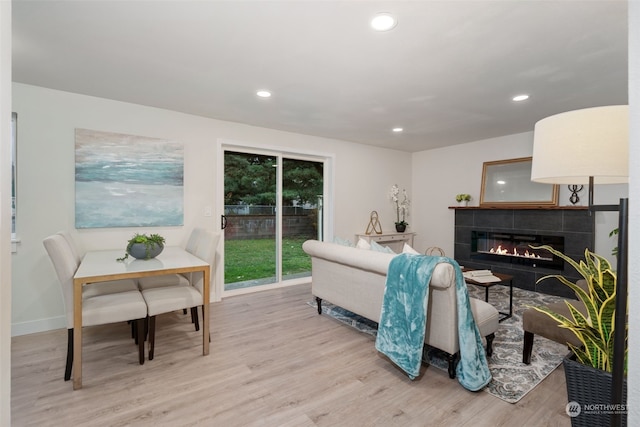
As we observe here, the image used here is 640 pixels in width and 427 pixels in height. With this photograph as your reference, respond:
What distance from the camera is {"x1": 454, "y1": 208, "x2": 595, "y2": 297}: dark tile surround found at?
4.22m

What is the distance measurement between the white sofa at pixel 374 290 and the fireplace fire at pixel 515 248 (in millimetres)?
2858

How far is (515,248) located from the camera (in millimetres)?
4918

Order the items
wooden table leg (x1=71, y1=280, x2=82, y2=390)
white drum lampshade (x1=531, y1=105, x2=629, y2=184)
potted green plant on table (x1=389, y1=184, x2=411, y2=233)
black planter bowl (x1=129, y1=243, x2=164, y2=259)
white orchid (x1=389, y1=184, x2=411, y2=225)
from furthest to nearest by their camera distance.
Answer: white orchid (x1=389, y1=184, x2=411, y2=225), potted green plant on table (x1=389, y1=184, x2=411, y2=233), black planter bowl (x1=129, y1=243, x2=164, y2=259), wooden table leg (x1=71, y1=280, x2=82, y2=390), white drum lampshade (x1=531, y1=105, x2=629, y2=184)

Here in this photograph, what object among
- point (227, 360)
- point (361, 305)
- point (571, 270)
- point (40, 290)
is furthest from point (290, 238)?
point (571, 270)

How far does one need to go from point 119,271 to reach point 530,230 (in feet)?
17.2

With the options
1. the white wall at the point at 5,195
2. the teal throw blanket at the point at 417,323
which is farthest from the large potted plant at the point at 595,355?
the white wall at the point at 5,195

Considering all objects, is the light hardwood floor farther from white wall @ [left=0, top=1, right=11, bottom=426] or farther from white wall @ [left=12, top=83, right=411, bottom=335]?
white wall @ [left=0, top=1, right=11, bottom=426]

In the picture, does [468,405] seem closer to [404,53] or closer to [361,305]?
[361,305]

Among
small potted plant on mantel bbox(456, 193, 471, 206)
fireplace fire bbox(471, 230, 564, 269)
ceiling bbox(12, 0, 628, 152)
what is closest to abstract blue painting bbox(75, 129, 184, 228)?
ceiling bbox(12, 0, 628, 152)

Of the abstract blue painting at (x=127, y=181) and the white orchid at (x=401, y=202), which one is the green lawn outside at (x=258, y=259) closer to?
the abstract blue painting at (x=127, y=181)

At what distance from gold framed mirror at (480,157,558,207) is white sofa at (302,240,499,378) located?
3095mm

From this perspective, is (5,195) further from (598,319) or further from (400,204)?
(400,204)

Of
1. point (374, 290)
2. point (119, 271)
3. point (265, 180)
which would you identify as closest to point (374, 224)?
point (265, 180)

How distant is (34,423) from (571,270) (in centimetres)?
567
